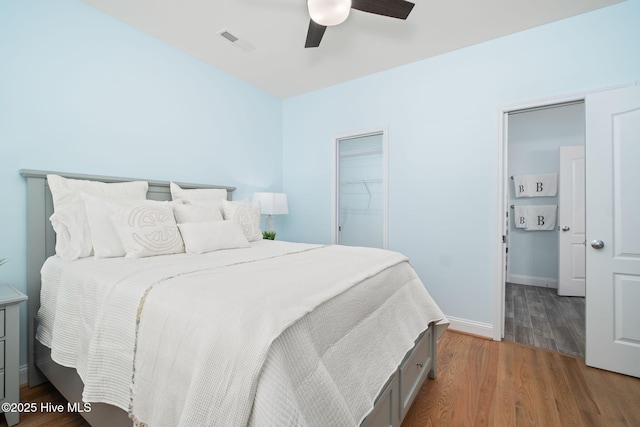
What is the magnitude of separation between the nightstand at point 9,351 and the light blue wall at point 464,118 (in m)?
3.03

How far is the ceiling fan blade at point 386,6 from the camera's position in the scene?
1.82 meters

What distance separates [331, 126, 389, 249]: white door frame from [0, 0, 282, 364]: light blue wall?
4.10ft

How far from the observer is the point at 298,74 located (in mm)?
3389

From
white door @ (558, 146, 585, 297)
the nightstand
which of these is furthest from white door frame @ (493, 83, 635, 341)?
the nightstand

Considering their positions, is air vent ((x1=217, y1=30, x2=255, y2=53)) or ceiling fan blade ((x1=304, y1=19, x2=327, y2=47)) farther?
air vent ((x1=217, y1=30, x2=255, y2=53))

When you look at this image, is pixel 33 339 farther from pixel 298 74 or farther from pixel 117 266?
pixel 298 74

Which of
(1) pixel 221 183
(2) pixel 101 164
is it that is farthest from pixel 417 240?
(2) pixel 101 164

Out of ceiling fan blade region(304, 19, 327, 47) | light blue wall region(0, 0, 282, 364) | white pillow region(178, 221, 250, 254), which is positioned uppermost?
ceiling fan blade region(304, 19, 327, 47)

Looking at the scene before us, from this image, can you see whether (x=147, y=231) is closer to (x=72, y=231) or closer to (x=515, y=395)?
(x=72, y=231)

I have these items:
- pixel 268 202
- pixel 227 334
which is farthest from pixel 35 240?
pixel 268 202

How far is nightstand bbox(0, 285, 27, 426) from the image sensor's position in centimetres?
151

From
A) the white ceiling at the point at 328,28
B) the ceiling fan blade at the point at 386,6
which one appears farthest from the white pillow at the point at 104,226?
the ceiling fan blade at the point at 386,6

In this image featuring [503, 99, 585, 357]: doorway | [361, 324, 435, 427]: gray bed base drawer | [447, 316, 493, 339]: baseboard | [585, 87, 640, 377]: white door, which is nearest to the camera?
[361, 324, 435, 427]: gray bed base drawer

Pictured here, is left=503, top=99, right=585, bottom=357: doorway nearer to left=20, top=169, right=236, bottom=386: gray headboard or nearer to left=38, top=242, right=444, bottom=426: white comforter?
left=38, top=242, right=444, bottom=426: white comforter
